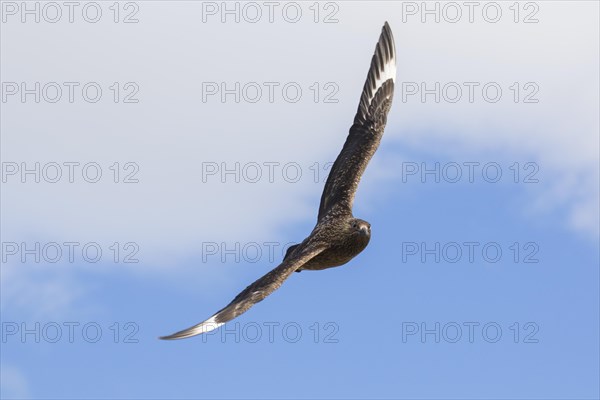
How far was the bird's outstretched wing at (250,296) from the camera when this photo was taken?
48.6ft

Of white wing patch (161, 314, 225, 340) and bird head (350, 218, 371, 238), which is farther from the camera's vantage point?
bird head (350, 218, 371, 238)

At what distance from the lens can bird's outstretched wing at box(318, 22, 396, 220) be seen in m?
20.3

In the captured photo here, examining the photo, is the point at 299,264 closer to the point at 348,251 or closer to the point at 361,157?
the point at 348,251

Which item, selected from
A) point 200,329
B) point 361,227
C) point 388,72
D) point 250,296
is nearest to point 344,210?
point 361,227

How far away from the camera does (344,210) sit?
1983cm

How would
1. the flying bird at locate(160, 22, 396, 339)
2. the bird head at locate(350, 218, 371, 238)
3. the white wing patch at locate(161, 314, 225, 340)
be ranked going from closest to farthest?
the white wing patch at locate(161, 314, 225, 340), the flying bird at locate(160, 22, 396, 339), the bird head at locate(350, 218, 371, 238)

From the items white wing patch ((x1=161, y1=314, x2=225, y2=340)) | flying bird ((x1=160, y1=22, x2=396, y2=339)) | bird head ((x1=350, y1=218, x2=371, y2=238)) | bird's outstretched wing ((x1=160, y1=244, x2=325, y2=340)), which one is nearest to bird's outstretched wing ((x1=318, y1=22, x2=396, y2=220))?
flying bird ((x1=160, y1=22, x2=396, y2=339))

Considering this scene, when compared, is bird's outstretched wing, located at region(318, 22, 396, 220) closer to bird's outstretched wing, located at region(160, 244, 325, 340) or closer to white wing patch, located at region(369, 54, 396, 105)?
white wing patch, located at region(369, 54, 396, 105)

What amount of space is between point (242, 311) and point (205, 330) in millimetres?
855

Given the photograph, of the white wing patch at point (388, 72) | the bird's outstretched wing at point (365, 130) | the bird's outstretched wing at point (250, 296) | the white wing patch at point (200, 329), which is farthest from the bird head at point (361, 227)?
the white wing patch at point (388, 72)

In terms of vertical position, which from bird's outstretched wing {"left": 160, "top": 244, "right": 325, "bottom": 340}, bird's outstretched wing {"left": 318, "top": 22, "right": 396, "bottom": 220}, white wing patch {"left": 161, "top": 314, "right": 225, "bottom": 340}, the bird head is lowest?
white wing patch {"left": 161, "top": 314, "right": 225, "bottom": 340}

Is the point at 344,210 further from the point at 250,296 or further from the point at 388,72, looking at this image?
the point at 250,296

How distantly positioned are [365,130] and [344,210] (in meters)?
2.20

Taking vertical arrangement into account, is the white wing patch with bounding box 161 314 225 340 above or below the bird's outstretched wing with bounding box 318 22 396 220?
below
